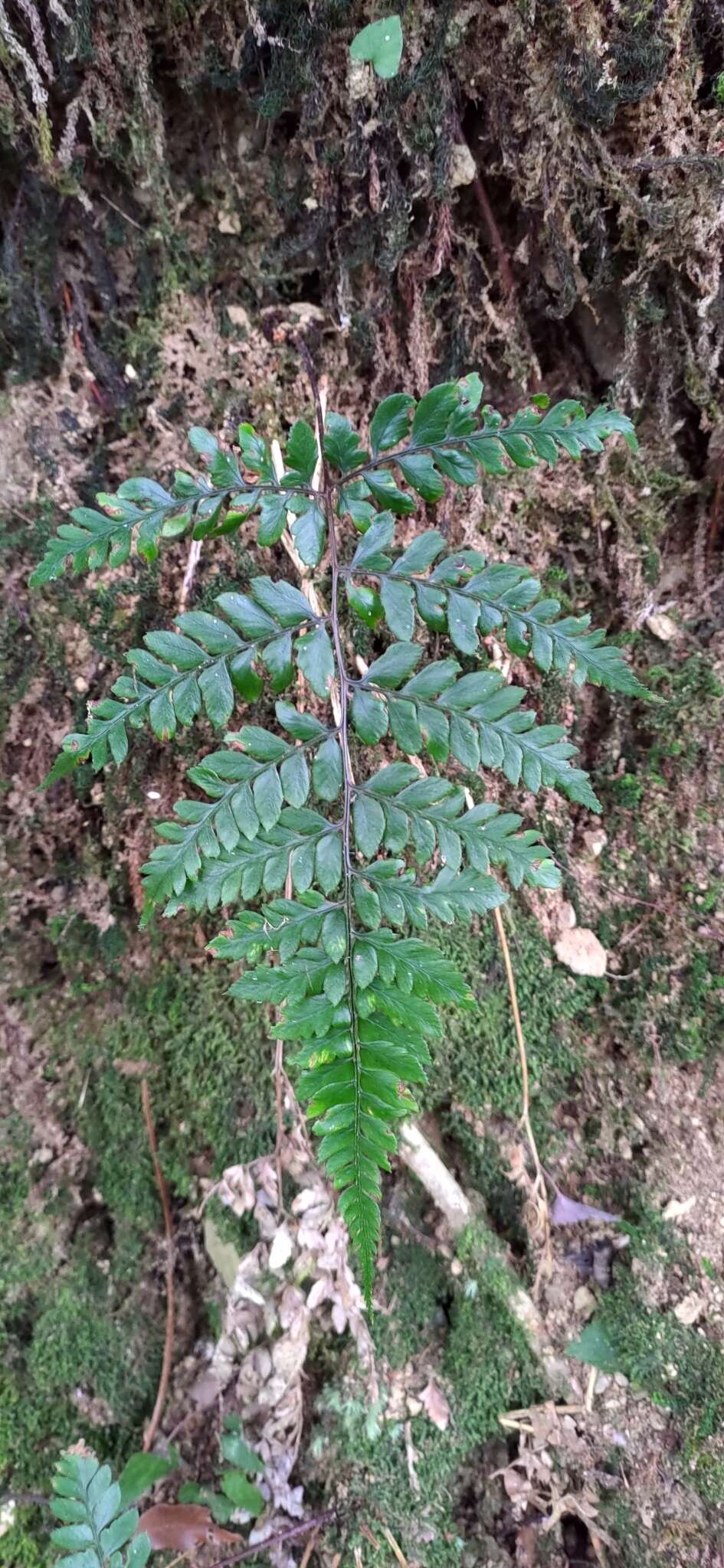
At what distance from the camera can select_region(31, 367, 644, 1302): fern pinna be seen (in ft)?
5.99

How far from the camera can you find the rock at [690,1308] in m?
2.31

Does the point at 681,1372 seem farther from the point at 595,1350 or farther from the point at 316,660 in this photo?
the point at 316,660

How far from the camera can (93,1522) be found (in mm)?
2041

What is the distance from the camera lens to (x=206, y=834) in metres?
1.83

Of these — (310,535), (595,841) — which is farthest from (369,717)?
(595,841)

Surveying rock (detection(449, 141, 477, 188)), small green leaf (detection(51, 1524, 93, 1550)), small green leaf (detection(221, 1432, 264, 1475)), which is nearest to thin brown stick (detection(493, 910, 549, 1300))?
small green leaf (detection(221, 1432, 264, 1475))

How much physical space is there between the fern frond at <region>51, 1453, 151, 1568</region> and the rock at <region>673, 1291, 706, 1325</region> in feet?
5.29

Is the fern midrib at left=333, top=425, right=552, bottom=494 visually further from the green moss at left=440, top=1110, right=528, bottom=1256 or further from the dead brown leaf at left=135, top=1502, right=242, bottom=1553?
the dead brown leaf at left=135, top=1502, right=242, bottom=1553

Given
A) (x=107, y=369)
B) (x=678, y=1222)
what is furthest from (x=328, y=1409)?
(x=107, y=369)

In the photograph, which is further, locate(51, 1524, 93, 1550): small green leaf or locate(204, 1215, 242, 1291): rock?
locate(204, 1215, 242, 1291): rock

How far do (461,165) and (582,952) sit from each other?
248 cm

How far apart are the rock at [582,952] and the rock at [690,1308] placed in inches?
38.7

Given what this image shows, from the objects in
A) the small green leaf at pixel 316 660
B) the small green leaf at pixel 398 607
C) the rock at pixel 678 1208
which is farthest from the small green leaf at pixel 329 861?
the rock at pixel 678 1208

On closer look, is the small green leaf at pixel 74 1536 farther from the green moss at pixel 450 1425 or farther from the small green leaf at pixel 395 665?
the small green leaf at pixel 395 665
